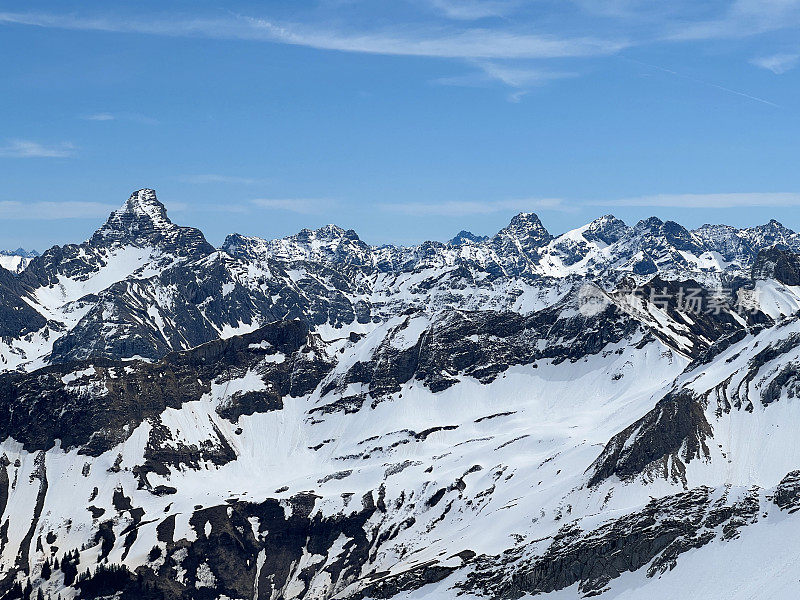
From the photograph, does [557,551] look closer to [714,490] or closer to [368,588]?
[714,490]

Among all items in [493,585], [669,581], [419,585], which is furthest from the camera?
[419,585]

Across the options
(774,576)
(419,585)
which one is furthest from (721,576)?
(419,585)

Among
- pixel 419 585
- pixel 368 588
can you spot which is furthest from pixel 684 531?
pixel 368 588

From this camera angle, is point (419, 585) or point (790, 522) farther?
point (419, 585)

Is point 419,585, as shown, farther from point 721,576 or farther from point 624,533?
point 721,576

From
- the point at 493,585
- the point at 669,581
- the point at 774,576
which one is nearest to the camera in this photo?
the point at 774,576

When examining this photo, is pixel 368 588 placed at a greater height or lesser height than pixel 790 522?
lesser

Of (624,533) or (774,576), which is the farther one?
(624,533)

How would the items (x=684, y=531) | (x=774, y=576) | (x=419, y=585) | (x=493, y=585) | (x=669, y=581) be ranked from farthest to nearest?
(x=419, y=585), (x=493, y=585), (x=684, y=531), (x=669, y=581), (x=774, y=576)

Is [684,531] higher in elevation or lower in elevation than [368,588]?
higher
